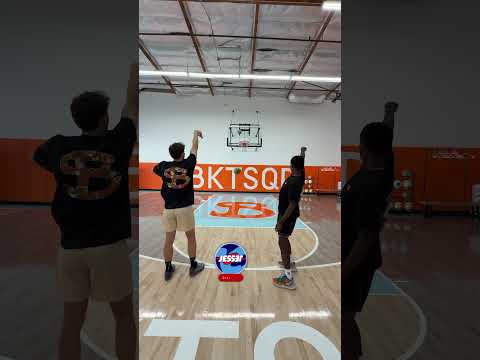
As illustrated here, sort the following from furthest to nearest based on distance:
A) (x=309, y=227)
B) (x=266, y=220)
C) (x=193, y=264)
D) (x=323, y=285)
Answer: (x=266, y=220) < (x=309, y=227) < (x=193, y=264) < (x=323, y=285)

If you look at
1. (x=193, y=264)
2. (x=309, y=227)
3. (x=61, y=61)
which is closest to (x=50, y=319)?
(x=61, y=61)

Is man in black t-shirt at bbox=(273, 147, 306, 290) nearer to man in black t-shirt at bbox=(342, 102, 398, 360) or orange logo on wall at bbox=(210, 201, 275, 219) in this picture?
man in black t-shirt at bbox=(342, 102, 398, 360)

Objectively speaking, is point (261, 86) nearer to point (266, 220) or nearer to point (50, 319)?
point (266, 220)

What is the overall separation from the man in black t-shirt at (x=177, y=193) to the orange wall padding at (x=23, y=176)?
1.76 m

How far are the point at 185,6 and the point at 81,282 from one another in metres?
4.74

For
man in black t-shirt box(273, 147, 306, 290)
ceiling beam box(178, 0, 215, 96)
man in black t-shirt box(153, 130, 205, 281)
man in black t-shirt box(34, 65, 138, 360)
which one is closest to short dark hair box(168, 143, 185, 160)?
man in black t-shirt box(153, 130, 205, 281)

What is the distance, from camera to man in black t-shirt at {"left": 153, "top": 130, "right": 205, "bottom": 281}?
8.44ft

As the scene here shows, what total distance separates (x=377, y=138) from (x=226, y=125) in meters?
9.83

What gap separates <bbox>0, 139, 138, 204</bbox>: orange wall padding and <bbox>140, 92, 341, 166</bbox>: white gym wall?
31.1 feet

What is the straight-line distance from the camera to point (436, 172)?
731 millimetres

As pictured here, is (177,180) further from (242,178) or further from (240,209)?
(242,178)

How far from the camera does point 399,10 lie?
2.50 ft

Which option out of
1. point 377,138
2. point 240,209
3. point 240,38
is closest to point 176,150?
point 377,138

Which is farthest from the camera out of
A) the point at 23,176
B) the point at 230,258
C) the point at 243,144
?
the point at 243,144
